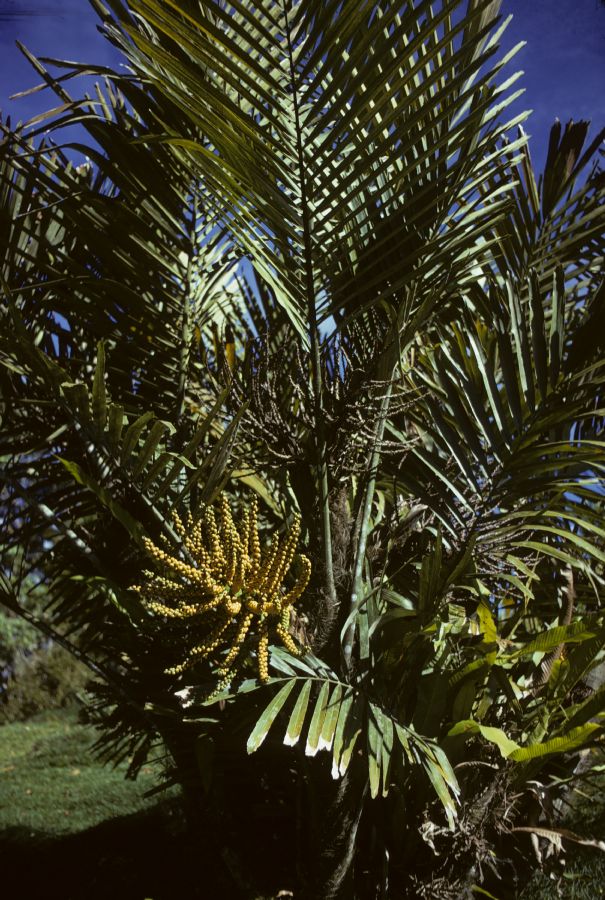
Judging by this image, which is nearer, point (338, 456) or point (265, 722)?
point (265, 722)

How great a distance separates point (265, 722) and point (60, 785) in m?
5.16

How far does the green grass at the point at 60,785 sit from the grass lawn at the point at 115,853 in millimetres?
13

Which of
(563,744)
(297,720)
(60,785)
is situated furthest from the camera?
(60,785)

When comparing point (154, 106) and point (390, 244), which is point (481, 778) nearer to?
point (390, 244)

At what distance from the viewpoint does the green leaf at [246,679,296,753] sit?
1405mm

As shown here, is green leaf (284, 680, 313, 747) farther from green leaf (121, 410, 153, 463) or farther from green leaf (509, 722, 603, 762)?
green leaf (121, 410, 153, 463)

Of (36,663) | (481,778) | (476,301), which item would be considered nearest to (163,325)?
(476,301)

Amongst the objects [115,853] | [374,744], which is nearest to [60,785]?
[115,853]

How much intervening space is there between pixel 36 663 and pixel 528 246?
9.27m

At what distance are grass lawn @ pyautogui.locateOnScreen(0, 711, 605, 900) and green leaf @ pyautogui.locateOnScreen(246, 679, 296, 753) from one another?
834 mm

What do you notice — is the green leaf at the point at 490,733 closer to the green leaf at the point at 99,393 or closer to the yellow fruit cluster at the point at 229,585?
the yellow fruit cluster at the point at 229,585

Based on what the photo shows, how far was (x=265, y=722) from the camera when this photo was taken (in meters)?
1.47

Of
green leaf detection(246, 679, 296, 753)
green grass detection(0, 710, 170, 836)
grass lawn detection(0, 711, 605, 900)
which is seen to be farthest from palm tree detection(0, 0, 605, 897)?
green grass detection(0, 710, 170, 836)

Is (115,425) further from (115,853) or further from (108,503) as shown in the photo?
(115,853)
